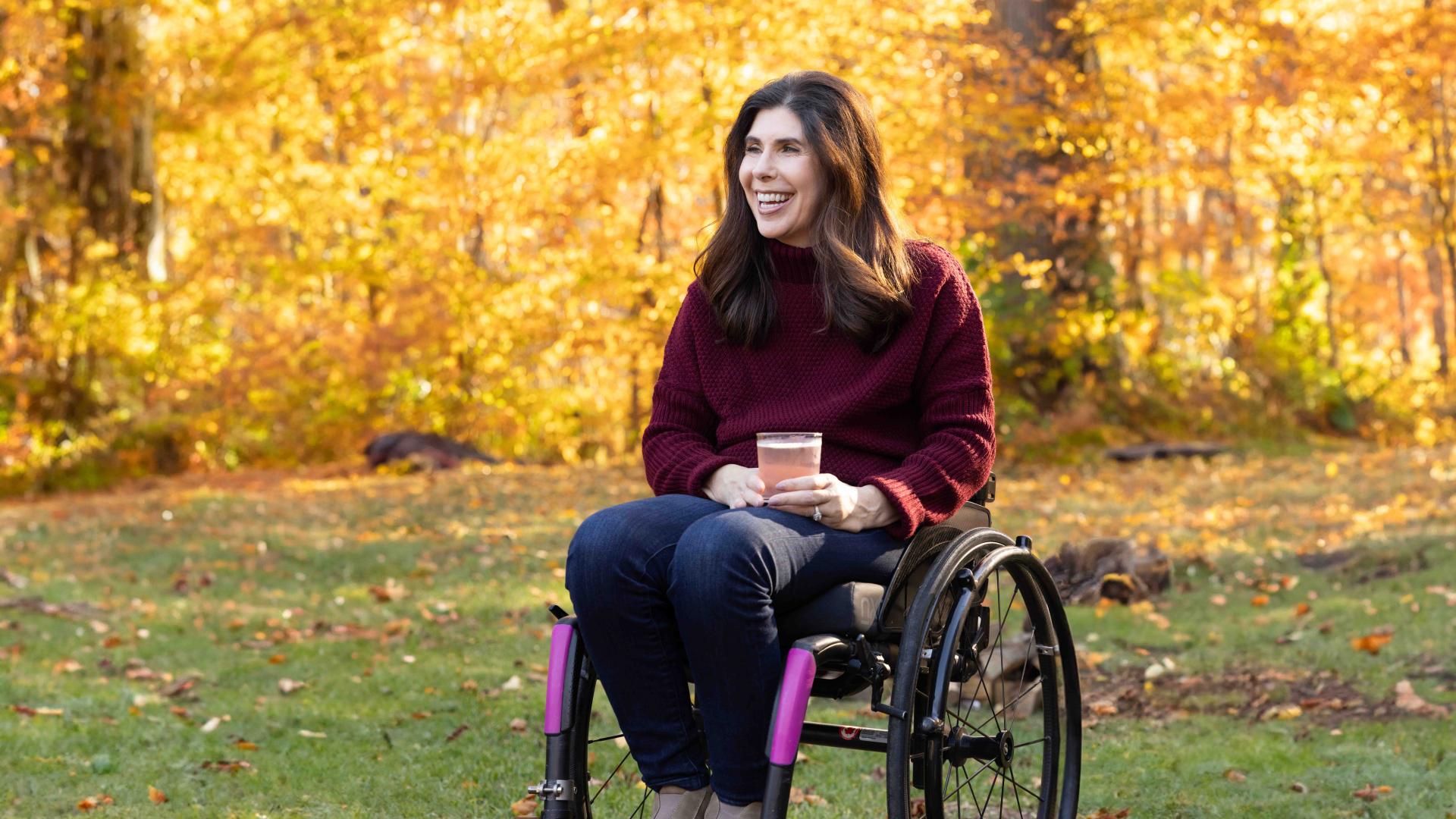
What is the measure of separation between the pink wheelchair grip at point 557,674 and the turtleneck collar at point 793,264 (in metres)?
0.74

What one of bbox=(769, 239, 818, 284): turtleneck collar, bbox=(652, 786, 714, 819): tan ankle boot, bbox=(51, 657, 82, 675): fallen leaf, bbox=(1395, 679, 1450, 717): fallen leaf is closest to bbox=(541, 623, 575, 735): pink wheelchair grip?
bbox=(652, 786, 714, 819): tan ankle boot

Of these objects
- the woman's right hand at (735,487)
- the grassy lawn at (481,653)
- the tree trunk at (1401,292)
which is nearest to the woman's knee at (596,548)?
the woman's right hand at (735,487)

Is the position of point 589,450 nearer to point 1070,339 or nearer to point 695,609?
point 1070,339

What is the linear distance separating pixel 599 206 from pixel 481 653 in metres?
6.53

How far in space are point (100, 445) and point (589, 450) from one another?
12.5 ft

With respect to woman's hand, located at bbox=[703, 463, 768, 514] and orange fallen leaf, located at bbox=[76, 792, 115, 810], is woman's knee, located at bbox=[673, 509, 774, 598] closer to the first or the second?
woman's hand, located at bbox=[703, 463, 768, 514]

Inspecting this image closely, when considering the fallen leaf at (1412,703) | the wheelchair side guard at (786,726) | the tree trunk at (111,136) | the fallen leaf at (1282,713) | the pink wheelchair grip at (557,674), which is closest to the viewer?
the wheelchair side guard at (786,726)

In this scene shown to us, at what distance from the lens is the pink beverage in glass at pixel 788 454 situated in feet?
7.85

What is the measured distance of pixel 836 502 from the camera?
2.38 metres

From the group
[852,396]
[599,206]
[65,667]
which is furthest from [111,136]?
[852,396]

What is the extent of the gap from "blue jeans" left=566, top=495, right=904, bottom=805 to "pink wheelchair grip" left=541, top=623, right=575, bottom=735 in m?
0.06

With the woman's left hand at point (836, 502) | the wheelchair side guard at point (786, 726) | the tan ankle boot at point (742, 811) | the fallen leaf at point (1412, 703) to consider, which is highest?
the woman's left hand at point (836, 502)

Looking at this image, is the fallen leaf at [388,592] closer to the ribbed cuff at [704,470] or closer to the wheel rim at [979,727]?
the wheel rim at [979,727]

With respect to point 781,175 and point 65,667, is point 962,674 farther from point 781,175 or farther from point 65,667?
point 65,667
